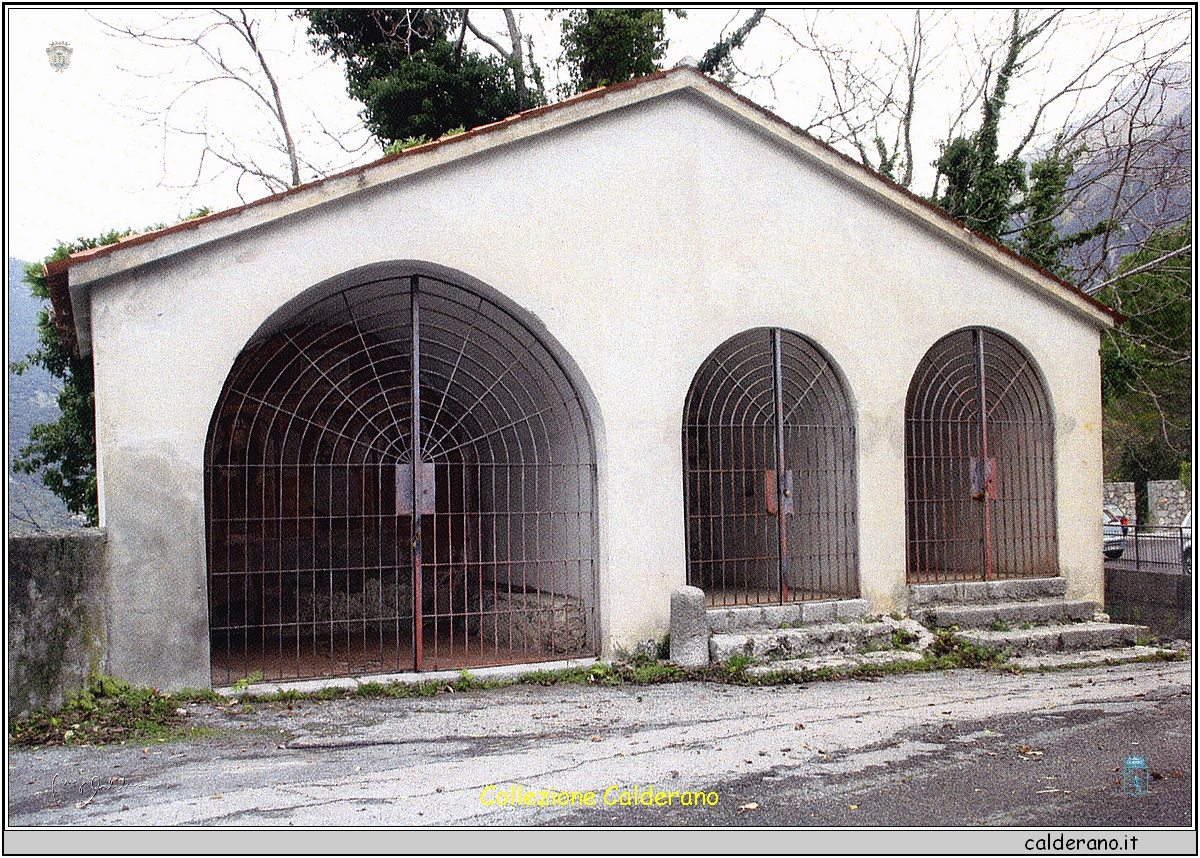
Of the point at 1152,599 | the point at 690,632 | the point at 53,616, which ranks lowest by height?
the point at 1152,599

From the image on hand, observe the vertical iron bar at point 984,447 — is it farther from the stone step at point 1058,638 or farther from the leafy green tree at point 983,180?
the leafy green tree at point 983,180

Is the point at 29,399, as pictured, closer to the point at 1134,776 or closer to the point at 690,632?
the point at 690,632

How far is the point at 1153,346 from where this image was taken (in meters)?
18.6

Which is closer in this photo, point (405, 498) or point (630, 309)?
Result: point (405, 498)

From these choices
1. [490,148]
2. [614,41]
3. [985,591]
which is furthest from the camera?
[614,41]

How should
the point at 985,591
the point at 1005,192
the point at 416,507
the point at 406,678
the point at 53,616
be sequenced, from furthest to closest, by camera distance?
the point at 1005,192, the point at 985,591, the point at 416,507, the point at 406,678, the point at 53,616

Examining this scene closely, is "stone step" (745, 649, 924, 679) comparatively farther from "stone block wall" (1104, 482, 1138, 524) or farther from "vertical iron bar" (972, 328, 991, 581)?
"stone block wall" (1104, 482, 1138, 524)

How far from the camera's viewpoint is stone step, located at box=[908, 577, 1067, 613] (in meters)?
10.2

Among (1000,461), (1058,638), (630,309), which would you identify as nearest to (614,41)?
(630,309)

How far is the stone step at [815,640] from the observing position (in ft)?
29.1

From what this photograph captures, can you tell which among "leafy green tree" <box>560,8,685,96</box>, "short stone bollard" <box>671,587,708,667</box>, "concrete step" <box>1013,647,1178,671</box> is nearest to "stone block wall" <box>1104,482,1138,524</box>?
"leafy green tree" <box>560,8,685,96</box>

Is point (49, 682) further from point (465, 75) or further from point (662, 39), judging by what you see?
point (662, 39)

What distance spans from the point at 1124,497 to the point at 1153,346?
13.5 m
